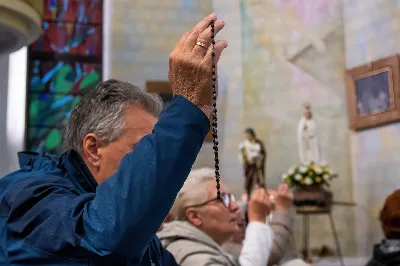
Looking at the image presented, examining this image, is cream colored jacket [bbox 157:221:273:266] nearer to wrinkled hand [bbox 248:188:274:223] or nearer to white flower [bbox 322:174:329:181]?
wrinkled hand [bbox 248:188:274:223]

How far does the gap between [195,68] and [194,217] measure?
175 centimetres

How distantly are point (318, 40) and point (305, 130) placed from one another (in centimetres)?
135

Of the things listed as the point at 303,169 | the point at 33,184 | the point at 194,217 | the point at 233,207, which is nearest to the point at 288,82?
the point at 303,169

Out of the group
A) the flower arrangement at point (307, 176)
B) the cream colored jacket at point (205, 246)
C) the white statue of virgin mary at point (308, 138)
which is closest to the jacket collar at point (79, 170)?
the cream colored jacket at point (205, 246)

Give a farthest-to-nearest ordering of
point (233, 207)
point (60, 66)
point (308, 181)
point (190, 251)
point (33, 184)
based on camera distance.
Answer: point (60, 66)
point (308, 181)
point (233, 207)
point (190, 251)
point (33, 184)

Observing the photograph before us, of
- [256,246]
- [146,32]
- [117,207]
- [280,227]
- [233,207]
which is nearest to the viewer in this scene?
[117,207]

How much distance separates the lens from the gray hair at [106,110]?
5.22 ft

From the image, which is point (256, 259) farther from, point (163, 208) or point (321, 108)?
point (321, 108)

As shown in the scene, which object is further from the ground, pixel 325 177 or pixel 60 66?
pixel 60 66

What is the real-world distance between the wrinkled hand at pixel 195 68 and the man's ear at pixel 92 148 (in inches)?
17.8

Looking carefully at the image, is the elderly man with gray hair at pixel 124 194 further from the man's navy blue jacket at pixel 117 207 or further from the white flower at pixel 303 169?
the white flower at pixel 303 169

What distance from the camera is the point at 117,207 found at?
1.13 m

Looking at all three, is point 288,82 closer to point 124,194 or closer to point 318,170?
point 318,170

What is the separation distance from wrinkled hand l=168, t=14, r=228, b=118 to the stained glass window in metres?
6.44
